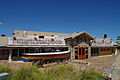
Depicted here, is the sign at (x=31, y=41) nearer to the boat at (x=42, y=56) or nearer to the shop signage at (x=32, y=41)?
the shop signage at (x=32, y=41)

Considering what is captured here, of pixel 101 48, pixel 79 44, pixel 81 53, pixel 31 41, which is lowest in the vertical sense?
pixel 81 53

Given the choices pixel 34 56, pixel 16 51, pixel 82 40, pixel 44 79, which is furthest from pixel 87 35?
pixel 44 79

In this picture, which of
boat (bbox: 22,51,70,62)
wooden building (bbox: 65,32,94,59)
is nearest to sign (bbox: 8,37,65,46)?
wooden building (bbox: 65,32,94,59)

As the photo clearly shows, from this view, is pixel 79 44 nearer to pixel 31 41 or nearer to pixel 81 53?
pixel 81 53

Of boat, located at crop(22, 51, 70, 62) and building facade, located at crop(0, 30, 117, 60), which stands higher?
building facade, located at crop(0, 30, 117, 60)

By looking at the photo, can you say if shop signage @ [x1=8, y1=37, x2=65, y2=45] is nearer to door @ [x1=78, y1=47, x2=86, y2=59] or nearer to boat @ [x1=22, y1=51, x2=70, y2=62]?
boat @ [x1=22, y1=51, x2=70, y2=62]

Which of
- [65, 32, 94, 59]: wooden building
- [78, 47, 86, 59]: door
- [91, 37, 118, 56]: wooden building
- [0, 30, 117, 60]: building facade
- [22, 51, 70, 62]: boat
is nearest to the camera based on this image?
[22, 51, 70, 62]: boat

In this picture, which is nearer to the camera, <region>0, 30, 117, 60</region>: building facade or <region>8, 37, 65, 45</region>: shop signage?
<region>8, 37, 65, 45</region>: shop signage

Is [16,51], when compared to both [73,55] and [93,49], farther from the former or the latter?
[93,49]

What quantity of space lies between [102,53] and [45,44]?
15067mm

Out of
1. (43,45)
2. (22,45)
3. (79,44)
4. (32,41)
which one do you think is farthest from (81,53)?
(22,45)

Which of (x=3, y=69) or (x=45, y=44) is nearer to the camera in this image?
(x=3, y=69)

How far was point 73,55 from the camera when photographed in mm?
17234

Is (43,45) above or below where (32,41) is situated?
below
